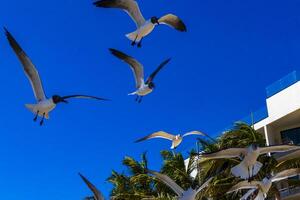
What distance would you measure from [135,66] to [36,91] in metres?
3.75

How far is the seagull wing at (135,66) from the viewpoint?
1872 centimetres

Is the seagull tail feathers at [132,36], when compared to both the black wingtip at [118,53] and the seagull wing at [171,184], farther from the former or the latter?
the seagull wing at [171,184]

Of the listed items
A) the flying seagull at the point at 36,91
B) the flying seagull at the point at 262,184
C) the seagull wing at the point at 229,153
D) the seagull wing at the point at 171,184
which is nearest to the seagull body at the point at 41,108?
the flying seagull at the point at 36,91

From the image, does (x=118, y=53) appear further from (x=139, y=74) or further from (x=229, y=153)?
(x=229, y=153)

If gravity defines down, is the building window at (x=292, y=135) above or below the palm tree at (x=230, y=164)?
above

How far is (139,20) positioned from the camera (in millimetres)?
16984

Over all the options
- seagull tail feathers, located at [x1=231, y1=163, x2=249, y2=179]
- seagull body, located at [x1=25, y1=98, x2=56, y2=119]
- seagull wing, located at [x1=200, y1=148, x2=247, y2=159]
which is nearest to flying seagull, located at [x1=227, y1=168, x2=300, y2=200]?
seagull tail feathers, located at [x1=231, y1=163, x2=249, y2=179]

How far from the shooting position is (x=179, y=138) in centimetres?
2350

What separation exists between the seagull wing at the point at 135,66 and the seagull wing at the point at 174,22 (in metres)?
2.13

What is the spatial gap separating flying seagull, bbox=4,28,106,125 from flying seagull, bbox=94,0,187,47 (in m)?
2.02

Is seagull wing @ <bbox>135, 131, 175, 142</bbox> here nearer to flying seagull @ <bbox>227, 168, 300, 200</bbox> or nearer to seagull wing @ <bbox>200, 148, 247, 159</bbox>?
seagull wing @ <bbox>200, 148, 247, 159</bbox>

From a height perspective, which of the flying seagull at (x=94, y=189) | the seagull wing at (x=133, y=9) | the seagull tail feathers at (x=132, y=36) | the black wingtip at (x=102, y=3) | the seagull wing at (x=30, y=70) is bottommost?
the flying seagull at (x=94, y=189)

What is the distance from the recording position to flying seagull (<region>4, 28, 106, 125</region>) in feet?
52.0

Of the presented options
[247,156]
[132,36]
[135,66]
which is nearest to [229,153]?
[247,156]
